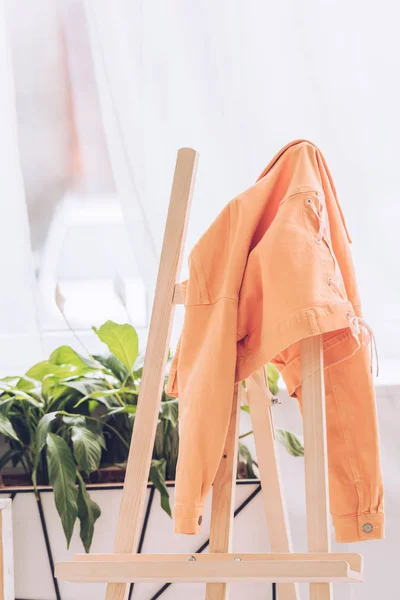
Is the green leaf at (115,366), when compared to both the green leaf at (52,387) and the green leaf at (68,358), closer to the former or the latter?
the green leaf at (68,358)

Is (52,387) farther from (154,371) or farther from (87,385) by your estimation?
(154,371)

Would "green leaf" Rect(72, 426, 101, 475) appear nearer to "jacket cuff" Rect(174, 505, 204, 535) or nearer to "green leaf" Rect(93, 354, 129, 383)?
"green leaf" Rect(93, 354, 129, 383)

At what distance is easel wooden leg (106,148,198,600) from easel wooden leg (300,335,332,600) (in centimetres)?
25

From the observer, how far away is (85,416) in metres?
1.67

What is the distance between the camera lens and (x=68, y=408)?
1742mm

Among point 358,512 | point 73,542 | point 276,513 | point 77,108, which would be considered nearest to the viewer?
point 358,512

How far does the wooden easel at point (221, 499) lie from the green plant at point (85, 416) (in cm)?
46

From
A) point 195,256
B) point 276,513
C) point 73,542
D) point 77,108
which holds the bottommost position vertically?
point 73,542

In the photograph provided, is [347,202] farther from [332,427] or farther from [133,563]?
[133,563]

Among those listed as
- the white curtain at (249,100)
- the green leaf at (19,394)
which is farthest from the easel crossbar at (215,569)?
the white curtain at (249,100)

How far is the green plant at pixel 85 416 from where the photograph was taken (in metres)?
1.57

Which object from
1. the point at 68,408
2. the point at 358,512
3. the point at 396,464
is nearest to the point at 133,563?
the point at 358,512

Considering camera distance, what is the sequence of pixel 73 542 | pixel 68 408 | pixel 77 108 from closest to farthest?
1. pixel 73 542
2. pixel 68 408
3. pixel 77 108

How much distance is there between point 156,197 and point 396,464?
3.30 feet
